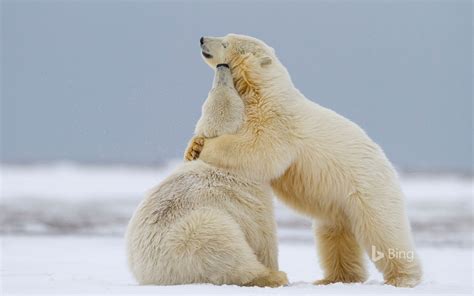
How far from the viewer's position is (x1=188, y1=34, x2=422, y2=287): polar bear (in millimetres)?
5277

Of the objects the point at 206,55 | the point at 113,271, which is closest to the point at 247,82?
the point at 206,55

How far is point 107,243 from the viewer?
408 inches

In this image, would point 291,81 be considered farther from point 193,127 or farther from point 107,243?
point 107,243

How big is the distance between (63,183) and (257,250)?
23548 mm

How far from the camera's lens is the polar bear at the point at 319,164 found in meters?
5.28

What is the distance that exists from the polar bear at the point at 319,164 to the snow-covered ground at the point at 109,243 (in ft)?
1.22

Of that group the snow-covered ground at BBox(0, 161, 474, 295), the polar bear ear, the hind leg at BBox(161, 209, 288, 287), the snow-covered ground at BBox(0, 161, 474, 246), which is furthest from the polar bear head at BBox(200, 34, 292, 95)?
the snow-covered ground at BBox(0, 161, 474, 295)

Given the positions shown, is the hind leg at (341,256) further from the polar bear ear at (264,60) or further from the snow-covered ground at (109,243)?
the polar bear ear at (264,60)

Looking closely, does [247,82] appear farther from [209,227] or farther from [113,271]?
[113,271]

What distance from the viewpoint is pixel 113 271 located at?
7.06 m

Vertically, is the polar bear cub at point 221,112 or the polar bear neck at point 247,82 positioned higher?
the polar bear neck at point 247,82

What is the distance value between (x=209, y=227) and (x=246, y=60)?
1.46 metres

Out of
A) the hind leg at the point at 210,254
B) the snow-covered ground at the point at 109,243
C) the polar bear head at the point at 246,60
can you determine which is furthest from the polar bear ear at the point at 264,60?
the snow-covered ground at the point at 109,243

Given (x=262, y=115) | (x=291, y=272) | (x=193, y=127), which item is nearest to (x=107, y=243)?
Result: (x=291, y=272)
